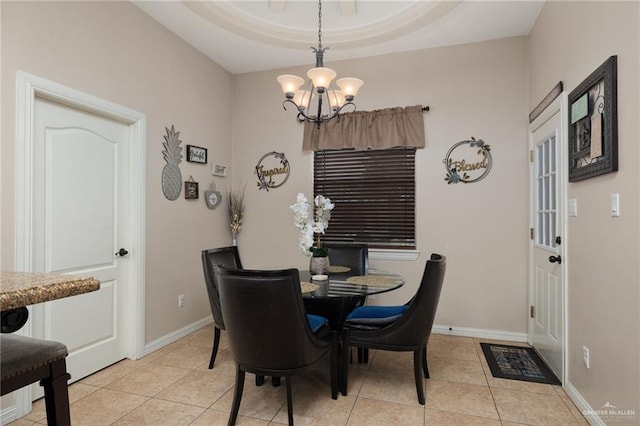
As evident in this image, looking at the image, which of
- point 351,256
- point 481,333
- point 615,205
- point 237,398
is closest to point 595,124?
point 615,205

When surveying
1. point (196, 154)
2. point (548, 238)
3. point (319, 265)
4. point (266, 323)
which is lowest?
point (266, 323)

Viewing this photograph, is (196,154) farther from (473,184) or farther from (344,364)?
(473,184)

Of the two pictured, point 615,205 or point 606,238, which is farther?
point 606,238

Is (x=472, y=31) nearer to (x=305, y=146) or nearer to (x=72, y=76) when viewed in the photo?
(x=305, y=146)

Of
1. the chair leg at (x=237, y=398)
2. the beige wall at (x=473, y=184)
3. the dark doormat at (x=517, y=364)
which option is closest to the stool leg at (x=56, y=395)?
the chair leg at (x=237, y=398)

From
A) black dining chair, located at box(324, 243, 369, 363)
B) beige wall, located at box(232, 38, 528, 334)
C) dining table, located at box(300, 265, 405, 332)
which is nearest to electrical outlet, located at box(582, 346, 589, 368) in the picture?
dining table, located at box(300, 265, 405, 332)

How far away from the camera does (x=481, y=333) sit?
357 cm

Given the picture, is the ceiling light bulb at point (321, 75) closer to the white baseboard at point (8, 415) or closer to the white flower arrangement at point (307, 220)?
the white flower arrangement at point (307, 220)

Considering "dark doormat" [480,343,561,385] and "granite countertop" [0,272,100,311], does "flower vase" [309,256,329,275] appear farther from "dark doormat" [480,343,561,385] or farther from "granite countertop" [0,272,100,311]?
"granite countertop" [0,272,100,311]

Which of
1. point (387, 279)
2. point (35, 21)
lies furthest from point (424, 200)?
point (35, 21)

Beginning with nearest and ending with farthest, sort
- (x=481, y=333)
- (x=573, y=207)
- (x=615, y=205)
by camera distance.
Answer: (x=615, y=205) < (x=573, y=207) < (x=481, y=333)

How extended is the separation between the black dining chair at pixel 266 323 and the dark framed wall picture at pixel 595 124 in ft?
5.83

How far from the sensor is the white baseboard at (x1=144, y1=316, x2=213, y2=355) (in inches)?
126

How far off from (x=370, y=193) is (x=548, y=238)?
1.71 metres
